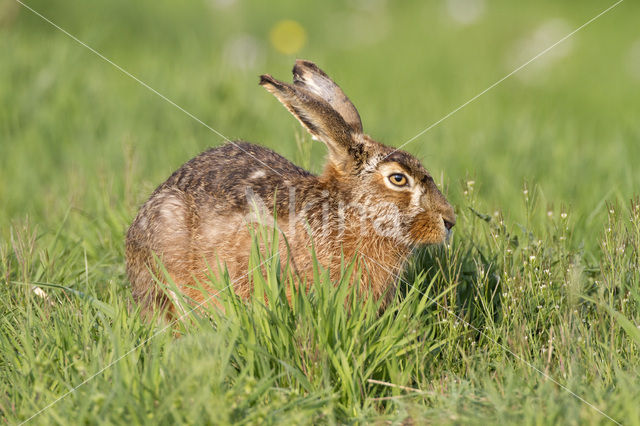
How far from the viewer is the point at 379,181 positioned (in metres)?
4.36

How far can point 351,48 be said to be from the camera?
12328 mm

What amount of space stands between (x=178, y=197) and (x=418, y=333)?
1.73 m

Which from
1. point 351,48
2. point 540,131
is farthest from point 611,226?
point 351,48

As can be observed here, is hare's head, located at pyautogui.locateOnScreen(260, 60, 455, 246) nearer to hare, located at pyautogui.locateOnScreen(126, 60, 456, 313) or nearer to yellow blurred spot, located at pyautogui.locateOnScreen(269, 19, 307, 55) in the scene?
hare, located at pyautogui.locateOnScreen(126, 60, 456, 313)

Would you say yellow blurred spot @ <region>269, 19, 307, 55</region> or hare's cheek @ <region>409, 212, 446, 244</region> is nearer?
hare's cheek @ <region>409, 212, 446, 244</region>

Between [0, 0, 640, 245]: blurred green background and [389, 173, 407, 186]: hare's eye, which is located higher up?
[0, 0, 640, 245]: blurred green background

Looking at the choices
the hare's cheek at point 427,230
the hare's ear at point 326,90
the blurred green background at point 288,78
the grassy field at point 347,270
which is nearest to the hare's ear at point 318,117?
the hare's ear at point 326,90

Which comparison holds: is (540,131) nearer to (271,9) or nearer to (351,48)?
(351,48)

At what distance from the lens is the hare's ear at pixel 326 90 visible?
15.7 ft

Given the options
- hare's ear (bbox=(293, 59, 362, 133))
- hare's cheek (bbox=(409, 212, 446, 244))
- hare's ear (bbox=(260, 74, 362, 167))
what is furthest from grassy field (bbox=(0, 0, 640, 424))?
hare's ear (bbox=(260, 74, 362, 167))

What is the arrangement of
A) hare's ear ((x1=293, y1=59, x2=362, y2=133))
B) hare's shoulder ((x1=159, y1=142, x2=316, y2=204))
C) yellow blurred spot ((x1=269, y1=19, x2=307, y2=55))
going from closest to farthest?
hare's shoulder ((x1=159, y1=142, x2=316, y2=204)) → hare's ear ((x1=293, y1=59, x2=362, y2=133)) → yellow blurred spot ((x1=269, y1=19, x2=307, y2=55))

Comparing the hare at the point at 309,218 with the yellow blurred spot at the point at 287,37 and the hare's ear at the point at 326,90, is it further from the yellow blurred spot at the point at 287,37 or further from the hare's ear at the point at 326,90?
the yellow blurred spot at the point at 287,37

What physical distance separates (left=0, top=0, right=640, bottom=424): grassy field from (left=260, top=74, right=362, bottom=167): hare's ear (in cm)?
79

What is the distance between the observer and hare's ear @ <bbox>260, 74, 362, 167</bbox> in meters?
4.14
